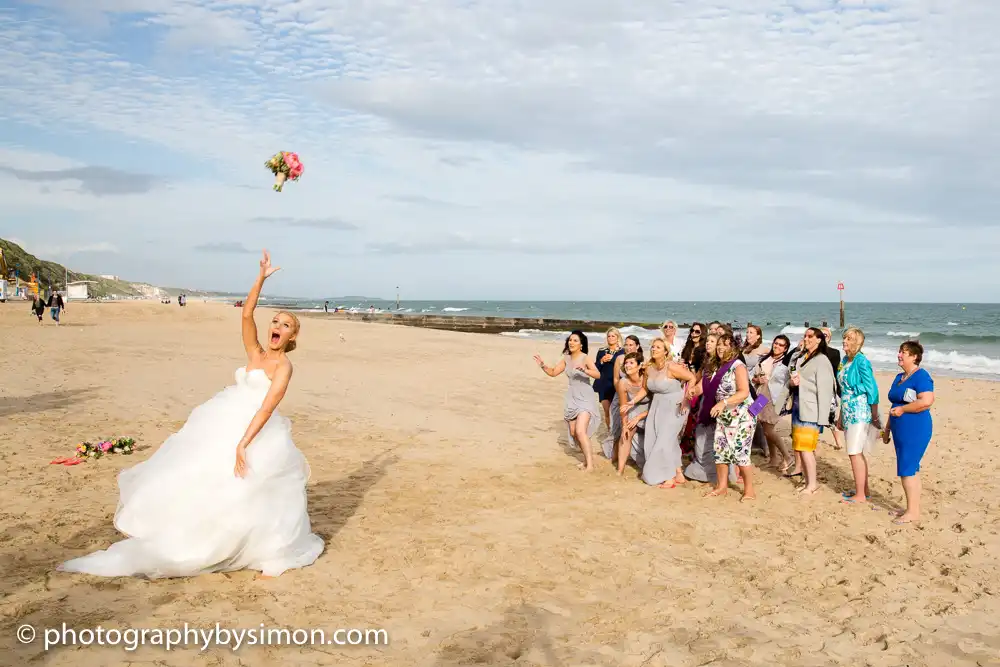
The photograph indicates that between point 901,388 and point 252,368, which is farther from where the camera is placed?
point 901,388

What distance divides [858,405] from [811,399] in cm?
51

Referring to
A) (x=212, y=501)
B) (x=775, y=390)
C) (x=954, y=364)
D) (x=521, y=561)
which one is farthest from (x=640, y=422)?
(x=954, y=364)

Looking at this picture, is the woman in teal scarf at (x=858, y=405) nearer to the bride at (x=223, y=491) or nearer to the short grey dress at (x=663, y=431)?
the short grey dress at (x=663, y=431)

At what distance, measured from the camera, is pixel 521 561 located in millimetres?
5754

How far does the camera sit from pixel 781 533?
6730mm

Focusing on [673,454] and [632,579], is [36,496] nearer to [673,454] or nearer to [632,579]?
[632,579]

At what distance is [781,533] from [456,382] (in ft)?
36.8

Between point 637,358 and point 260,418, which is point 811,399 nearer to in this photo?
point 637,358

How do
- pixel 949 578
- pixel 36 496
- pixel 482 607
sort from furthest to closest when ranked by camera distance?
1. pixel 36 496
2. pixel 949 578
3. pixel 482 607

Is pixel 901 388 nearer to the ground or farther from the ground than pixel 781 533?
farther from the ground

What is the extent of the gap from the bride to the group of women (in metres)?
4.86

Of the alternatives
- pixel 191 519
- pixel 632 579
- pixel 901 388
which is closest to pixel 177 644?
pixel 191 519

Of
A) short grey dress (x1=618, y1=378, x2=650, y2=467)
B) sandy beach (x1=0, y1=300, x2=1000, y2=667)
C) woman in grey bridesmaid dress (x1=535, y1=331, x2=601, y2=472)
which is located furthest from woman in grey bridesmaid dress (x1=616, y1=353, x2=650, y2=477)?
woman in grey bridesmaid dress (x1=535, y1=331, x2=601, y2=472)

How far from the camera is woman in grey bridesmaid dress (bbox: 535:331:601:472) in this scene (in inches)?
355
